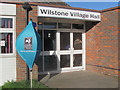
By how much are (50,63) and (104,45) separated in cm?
265

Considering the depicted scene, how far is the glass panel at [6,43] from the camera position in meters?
5.42

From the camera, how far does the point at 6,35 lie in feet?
17.9

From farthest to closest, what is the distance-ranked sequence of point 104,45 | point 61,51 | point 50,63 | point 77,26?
point 77,26 < point 61,51 < point 50,63 < point 104,45

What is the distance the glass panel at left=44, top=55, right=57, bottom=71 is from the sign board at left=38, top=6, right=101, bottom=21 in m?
2.06

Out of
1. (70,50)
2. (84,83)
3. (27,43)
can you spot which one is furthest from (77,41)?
(27,43)

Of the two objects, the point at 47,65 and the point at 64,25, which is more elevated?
the point at 64,25

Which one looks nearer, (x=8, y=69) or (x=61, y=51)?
(x=8, y=69)

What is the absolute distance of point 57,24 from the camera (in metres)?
7.07

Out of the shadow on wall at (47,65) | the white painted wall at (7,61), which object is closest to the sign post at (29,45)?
the white painted wall at (7,61)

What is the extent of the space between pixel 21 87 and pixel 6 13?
2.65 meters

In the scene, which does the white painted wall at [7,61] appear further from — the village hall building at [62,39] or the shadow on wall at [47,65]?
the shadow on wall at [47,65]

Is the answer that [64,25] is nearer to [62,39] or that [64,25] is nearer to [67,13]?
[62,39]

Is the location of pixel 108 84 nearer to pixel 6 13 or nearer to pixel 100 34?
pixel 100 34

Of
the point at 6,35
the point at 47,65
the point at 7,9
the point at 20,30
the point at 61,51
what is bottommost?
the point at 47,65
